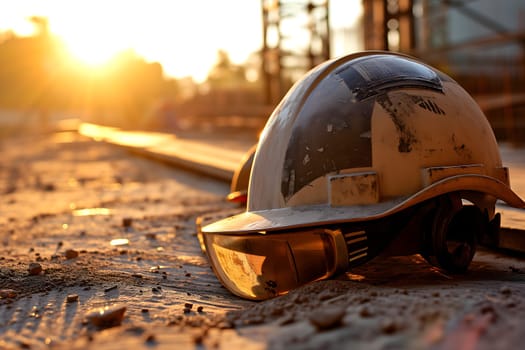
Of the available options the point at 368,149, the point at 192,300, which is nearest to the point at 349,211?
the point at 368,149

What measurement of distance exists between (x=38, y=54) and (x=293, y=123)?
5748cm

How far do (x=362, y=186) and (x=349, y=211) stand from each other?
142 mm

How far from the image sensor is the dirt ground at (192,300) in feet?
7.73

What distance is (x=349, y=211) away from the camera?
11.0 ft

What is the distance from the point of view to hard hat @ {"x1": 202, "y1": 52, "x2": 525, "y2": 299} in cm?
338

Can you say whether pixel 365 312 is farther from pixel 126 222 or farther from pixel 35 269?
pixel 126 222

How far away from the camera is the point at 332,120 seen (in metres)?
3.52

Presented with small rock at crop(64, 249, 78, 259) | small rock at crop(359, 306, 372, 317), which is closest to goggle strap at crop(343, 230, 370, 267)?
small rock at crop(359, 306, 372, 317)

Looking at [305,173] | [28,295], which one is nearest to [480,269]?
[305,173]

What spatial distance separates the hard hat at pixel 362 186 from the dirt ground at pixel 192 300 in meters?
0.18

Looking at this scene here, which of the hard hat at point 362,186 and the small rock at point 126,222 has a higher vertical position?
Result: the hard hat at point 362,186

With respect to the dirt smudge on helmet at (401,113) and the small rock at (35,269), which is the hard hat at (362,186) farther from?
the small rock at (35,269)

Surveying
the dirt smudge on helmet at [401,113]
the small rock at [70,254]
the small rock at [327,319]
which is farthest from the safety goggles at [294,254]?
the small rock at [70,254]

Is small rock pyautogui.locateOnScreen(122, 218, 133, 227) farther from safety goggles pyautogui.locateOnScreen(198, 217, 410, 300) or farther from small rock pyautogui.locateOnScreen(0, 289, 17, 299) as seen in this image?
safety goggles pyautogui.locateOnScreen(198, 217, 410, 300)
